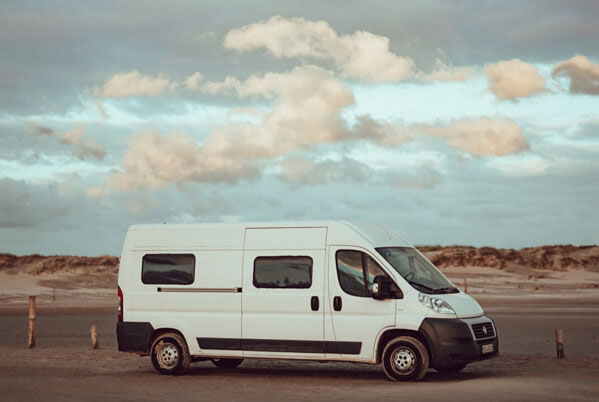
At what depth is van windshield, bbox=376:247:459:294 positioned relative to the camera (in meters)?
15.2

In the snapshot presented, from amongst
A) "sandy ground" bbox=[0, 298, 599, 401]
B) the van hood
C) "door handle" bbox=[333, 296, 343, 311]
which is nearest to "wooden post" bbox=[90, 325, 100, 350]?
"sandy ground" bbox=[0, 298, 599, 401]

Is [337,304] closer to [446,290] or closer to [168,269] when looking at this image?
[446,290]

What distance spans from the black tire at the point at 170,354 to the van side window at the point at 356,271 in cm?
357

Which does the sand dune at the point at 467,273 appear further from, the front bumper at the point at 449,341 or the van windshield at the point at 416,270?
the front bumper at the point at 449,341

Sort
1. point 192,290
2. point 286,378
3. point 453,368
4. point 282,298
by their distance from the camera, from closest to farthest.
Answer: point 282,298 → point 453,368 → point 286,378 → point 192,290

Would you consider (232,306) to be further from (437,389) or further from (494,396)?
(494,396)

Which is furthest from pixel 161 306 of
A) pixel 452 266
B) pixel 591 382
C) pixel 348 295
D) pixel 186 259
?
pixel 452 266

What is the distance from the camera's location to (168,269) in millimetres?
16766

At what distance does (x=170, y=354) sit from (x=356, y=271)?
418 cm

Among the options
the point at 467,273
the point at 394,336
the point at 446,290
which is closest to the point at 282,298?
the point at 394,336

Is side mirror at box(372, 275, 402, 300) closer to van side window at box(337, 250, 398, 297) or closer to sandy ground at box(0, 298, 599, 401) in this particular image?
van side window at box(337, 250, 398, 297)

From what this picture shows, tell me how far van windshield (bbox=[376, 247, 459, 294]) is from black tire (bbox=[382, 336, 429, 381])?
0.97 meters

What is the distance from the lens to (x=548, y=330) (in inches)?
1107

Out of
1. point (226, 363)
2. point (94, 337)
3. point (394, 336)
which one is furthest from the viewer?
point (94, 337)
